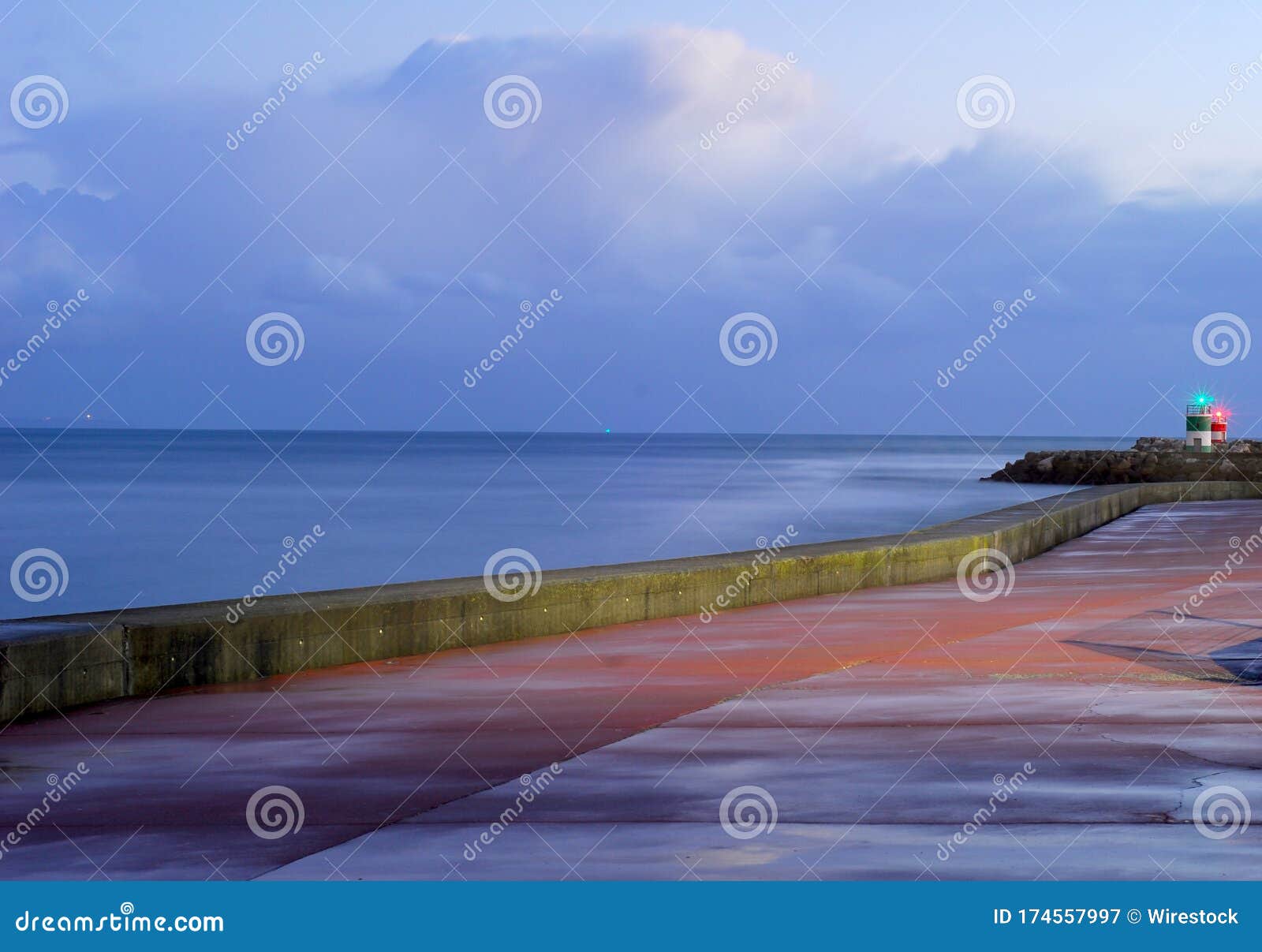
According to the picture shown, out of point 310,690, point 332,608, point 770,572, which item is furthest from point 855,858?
point 770,572

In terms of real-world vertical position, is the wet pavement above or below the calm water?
below

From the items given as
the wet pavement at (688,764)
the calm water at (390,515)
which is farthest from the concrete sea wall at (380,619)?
the calm water at (390,515)

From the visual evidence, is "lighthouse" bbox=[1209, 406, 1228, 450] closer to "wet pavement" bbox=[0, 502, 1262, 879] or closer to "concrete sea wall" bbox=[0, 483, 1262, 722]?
"concrete sea wall" bbox=[0, 483, 1262, 722]

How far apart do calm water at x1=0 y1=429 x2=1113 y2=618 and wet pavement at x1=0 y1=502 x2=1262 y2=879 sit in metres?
25.2

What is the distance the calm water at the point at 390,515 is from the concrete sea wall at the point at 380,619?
21176 millimetres

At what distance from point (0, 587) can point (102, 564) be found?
6106 mm

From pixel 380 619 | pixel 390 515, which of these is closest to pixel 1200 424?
pixel 390 515

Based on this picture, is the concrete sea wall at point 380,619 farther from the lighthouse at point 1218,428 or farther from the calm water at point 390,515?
the lighthouse at point 1218,428

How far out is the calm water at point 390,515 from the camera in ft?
138

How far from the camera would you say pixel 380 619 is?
1182 cm

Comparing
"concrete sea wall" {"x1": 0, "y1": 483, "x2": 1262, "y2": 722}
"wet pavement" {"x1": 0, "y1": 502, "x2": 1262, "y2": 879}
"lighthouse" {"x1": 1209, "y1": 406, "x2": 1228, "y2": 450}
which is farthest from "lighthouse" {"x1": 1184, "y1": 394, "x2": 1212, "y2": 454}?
"wet pavement" {"x1": 0, "y1": 502, "x2": 1262, "y2": 879}

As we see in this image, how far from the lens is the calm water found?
42.0 meters

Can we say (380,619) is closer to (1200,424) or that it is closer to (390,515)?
(390,515)

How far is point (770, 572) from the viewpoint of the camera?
52.7 feet
